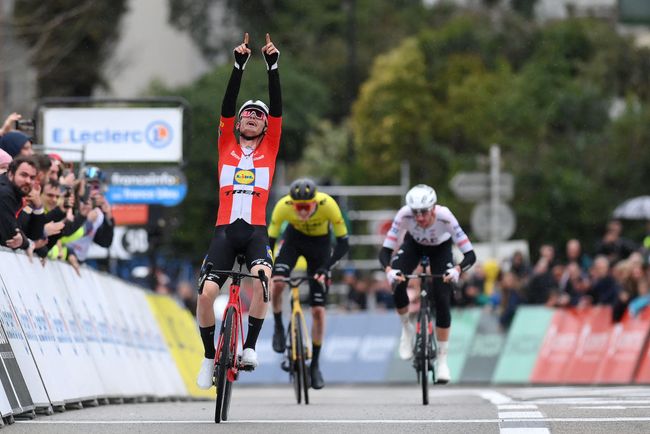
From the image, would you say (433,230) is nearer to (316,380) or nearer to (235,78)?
(316,380)

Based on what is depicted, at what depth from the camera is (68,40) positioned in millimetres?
48812

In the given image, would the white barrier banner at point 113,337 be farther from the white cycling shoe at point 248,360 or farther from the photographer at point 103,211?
the white cycling shoe at point 248,360

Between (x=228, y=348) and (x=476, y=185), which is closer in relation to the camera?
(x=228, y=348)

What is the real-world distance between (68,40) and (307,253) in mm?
30838

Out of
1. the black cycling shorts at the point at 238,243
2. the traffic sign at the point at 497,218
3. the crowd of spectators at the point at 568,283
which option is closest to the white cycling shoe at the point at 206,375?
the black cycling shorts at the point at 238,243

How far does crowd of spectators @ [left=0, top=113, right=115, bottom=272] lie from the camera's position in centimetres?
1456

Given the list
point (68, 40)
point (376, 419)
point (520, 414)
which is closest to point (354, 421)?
point (376, 419)

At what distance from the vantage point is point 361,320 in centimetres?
3162

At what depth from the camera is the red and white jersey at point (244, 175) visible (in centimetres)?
1394

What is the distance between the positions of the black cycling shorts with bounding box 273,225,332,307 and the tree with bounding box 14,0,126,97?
904 inches

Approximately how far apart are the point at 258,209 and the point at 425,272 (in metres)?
4.71

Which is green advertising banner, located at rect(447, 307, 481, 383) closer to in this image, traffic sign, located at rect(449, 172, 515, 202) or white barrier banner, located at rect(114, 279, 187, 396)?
traffic sign, located at rect(449, 172, 515, 202)

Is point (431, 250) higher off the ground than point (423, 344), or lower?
higher

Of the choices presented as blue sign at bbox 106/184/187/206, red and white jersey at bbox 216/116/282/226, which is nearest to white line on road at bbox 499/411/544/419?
red and white jersey at bbox 216/116/282/226
